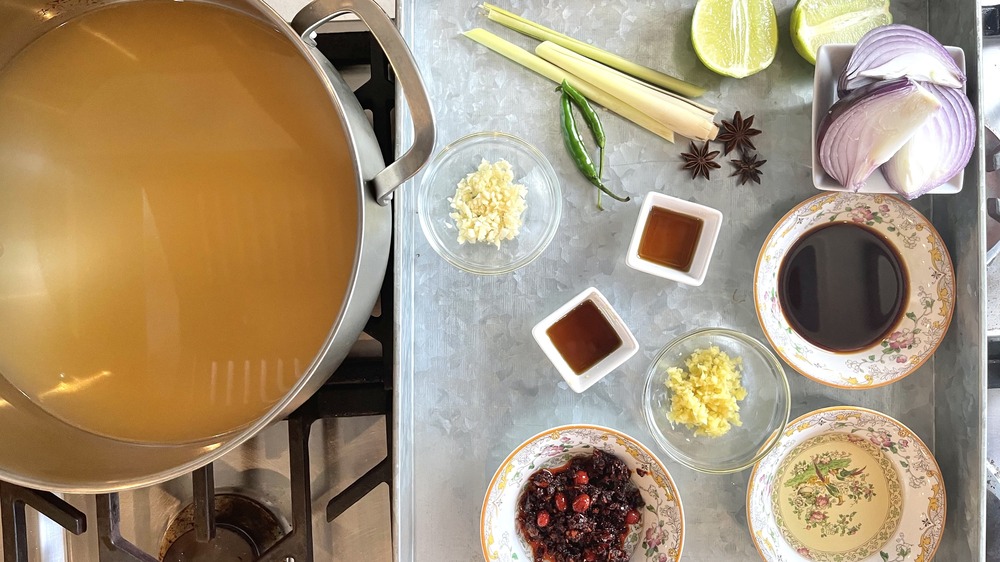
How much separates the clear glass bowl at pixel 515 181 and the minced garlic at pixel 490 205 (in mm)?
38

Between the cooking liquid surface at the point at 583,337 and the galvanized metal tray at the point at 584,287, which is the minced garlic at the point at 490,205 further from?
the cooking liquid surface at the point at 583,337

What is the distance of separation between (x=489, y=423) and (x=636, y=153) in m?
0.65

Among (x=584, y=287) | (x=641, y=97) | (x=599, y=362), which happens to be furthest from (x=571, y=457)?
(x=641, y=97)

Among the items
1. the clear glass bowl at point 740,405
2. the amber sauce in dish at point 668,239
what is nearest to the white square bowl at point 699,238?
the amber sauce in dish at point 668,239

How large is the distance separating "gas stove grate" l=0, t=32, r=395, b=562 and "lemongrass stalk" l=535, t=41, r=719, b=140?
14.2 inches

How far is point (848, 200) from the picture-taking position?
128cm

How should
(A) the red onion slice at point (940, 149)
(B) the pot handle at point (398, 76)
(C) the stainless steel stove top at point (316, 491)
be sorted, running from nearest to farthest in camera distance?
(B) the pot handle at point (398, 76)
(A) the red onion slice at point (940, 149)
(C) the stainless steel stove top at point (316, 491)

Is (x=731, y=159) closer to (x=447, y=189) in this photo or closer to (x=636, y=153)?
(x=636, y=153)

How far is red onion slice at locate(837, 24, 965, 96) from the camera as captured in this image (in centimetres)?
114

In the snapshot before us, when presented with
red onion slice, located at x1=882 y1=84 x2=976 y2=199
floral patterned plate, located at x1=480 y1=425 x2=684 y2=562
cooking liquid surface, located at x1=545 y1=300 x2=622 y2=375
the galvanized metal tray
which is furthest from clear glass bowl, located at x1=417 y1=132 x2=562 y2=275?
red onion slice, located at x1=882 y1=84 x2=976 y2=199

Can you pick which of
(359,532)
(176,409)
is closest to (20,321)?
(176,409)

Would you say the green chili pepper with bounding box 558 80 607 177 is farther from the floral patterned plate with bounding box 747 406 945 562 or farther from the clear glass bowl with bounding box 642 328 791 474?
the floral patterned plate with bounding box 747 406 945 562

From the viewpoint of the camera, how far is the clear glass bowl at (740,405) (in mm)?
1288

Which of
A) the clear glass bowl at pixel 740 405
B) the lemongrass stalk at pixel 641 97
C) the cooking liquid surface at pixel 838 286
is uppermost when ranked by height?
the lemongrass stalk at pixel 641 97
